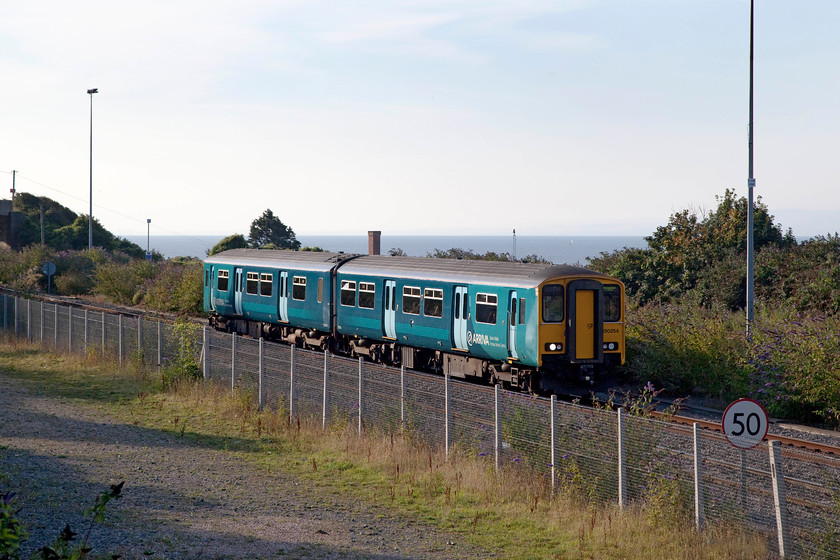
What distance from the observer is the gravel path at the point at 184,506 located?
953 cm

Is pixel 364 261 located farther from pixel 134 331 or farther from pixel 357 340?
pixel 134 331

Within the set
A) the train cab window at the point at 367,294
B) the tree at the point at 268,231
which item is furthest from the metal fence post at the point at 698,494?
the tree at the point at 268,231

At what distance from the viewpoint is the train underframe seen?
18641mm

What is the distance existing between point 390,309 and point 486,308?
3.94 metres

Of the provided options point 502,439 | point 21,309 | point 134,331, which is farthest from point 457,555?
point 21,309

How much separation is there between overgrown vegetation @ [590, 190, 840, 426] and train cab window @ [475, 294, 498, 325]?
432 centimetres

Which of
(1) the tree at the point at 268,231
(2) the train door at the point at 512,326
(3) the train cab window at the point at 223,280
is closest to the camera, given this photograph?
(2) the train door at the point at 512,326

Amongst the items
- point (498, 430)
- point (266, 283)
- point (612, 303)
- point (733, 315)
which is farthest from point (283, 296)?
point (498, 430)

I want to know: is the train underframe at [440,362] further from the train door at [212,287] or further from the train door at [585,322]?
the train door at [212,287]

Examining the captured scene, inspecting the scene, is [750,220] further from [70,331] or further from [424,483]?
[70,331]

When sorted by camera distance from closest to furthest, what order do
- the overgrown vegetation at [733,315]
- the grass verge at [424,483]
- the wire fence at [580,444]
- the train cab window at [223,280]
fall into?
the wire fence at [580,444], the grass verge at [424,483], the overgrown vegetation at [733,315], the train cab window at [223,280]

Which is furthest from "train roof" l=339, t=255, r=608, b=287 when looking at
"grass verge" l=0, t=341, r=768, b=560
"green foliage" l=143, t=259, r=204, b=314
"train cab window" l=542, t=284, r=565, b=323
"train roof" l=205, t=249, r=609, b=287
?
"green foliage" l=143, t=259, r=204, b=314

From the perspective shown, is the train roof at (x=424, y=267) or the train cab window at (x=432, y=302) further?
the train cab window at (x=432, y=302)

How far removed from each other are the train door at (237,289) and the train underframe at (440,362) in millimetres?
583
